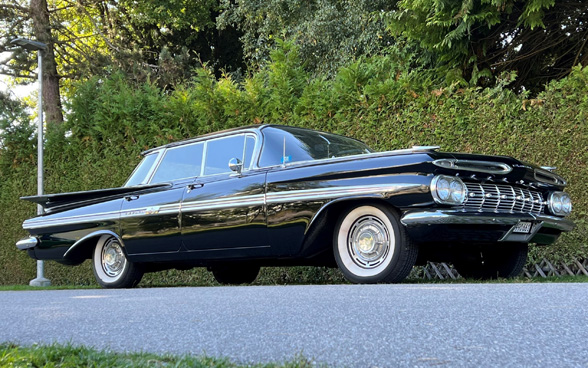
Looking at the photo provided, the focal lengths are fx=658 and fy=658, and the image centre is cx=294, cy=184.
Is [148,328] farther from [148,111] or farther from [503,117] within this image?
[148,111]

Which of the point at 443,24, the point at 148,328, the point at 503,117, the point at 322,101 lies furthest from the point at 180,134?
the point at 148,328

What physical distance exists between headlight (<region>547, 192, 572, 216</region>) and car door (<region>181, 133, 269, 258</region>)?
2.82 metres

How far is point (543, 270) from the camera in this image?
8227 mm

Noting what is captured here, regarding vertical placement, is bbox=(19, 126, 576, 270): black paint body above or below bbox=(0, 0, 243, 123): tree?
below

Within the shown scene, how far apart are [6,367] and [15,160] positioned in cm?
1279

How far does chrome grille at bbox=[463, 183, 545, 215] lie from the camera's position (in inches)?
226

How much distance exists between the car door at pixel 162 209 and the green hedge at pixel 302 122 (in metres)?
2.70

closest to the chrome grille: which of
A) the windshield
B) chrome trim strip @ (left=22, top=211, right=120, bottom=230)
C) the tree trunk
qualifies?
the windshield

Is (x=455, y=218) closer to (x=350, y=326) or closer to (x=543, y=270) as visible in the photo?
(x=350, y=326)

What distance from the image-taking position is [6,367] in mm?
2777

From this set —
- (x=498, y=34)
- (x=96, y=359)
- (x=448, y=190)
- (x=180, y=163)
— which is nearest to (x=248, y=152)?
(x=180, y=163)

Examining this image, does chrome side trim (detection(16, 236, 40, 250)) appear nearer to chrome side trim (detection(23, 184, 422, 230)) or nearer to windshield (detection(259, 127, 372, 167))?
chrome side trim (detection(23, 184, 422, 230))

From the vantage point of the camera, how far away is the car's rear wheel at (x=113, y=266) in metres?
8.18

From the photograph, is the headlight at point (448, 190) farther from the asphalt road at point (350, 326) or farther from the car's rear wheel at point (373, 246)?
the asphalt road at point (350, 326)
